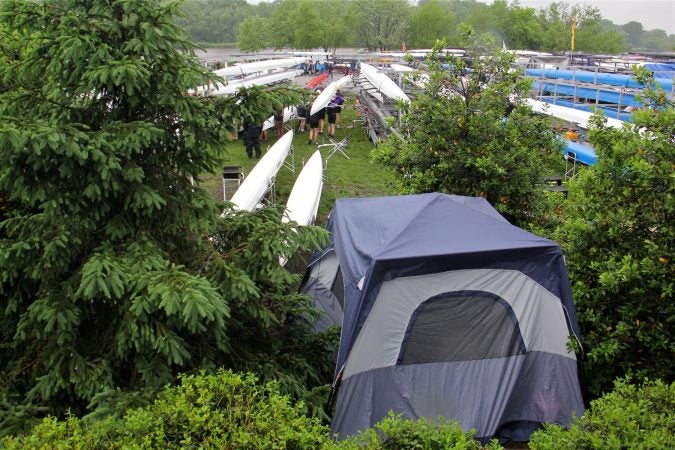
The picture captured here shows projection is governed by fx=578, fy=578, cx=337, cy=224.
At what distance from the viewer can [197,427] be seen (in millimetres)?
3627

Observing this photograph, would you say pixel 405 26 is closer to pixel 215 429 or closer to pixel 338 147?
pixel 338 147

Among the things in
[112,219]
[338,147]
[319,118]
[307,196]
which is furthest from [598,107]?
[112,219]

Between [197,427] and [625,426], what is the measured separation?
2783 mm

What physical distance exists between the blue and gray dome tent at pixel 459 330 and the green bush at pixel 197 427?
1.98m

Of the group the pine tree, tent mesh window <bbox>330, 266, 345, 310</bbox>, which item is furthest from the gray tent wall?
the pine tree

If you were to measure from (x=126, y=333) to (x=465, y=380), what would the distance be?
11.4 feet

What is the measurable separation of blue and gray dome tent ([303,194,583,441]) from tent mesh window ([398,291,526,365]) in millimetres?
10

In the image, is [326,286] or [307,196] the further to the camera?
[307,196]

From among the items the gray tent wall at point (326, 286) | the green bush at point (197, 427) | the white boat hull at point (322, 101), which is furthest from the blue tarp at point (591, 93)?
the green bush at point (197, 427)

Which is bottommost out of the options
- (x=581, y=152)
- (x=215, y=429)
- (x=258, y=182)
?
(x=215, y=429)

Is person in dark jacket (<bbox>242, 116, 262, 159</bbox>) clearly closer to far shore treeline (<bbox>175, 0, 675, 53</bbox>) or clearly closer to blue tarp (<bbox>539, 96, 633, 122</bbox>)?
blue tarp (<bbox>539, 96, 633, 122</bbox>)

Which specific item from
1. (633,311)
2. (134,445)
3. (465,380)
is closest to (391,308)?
(465,380)

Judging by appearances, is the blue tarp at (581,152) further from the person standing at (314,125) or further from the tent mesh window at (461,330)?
the tent mesh window at (461,330)

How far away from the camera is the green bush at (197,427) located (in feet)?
11.6
